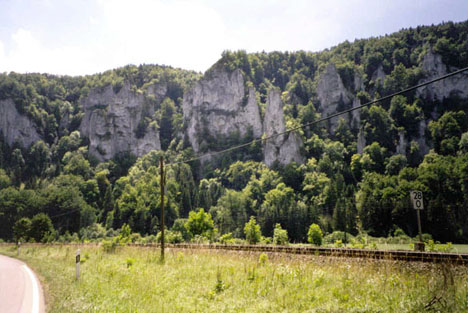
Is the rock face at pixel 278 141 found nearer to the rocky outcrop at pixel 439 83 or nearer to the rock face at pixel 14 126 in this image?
the rocky outcrop at pixel 439 83

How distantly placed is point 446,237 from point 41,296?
59.0m

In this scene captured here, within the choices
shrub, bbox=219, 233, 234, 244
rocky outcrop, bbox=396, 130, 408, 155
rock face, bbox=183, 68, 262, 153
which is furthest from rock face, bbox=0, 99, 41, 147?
rocky outcrop, bbox=396, 130, 408, 155

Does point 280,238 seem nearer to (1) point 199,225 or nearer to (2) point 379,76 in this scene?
(1) point 199,225

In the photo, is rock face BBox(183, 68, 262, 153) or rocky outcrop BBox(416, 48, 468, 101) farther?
rock face BBox(183, 68, 262, 153)

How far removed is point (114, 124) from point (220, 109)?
45236mm

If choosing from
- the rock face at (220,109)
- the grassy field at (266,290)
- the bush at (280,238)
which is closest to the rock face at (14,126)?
the rock face at (220,109)

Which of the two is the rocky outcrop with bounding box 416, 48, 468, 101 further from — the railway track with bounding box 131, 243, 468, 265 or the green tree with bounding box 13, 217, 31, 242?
the green tree with bounding box 13, 217, 31, 242

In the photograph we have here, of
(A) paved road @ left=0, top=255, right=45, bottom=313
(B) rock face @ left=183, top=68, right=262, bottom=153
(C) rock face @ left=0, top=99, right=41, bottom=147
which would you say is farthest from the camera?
(C) rock face @ left=0, top=99, right=41, bottom=147

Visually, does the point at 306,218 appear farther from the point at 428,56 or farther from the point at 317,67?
the point at 317,67

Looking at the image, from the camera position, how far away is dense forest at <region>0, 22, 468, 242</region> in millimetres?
61344

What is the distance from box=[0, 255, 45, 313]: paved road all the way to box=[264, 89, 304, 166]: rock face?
92545mm

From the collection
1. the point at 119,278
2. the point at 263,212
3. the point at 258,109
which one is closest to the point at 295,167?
the point at 263,212

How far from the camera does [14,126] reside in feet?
445

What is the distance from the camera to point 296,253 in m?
13.2
